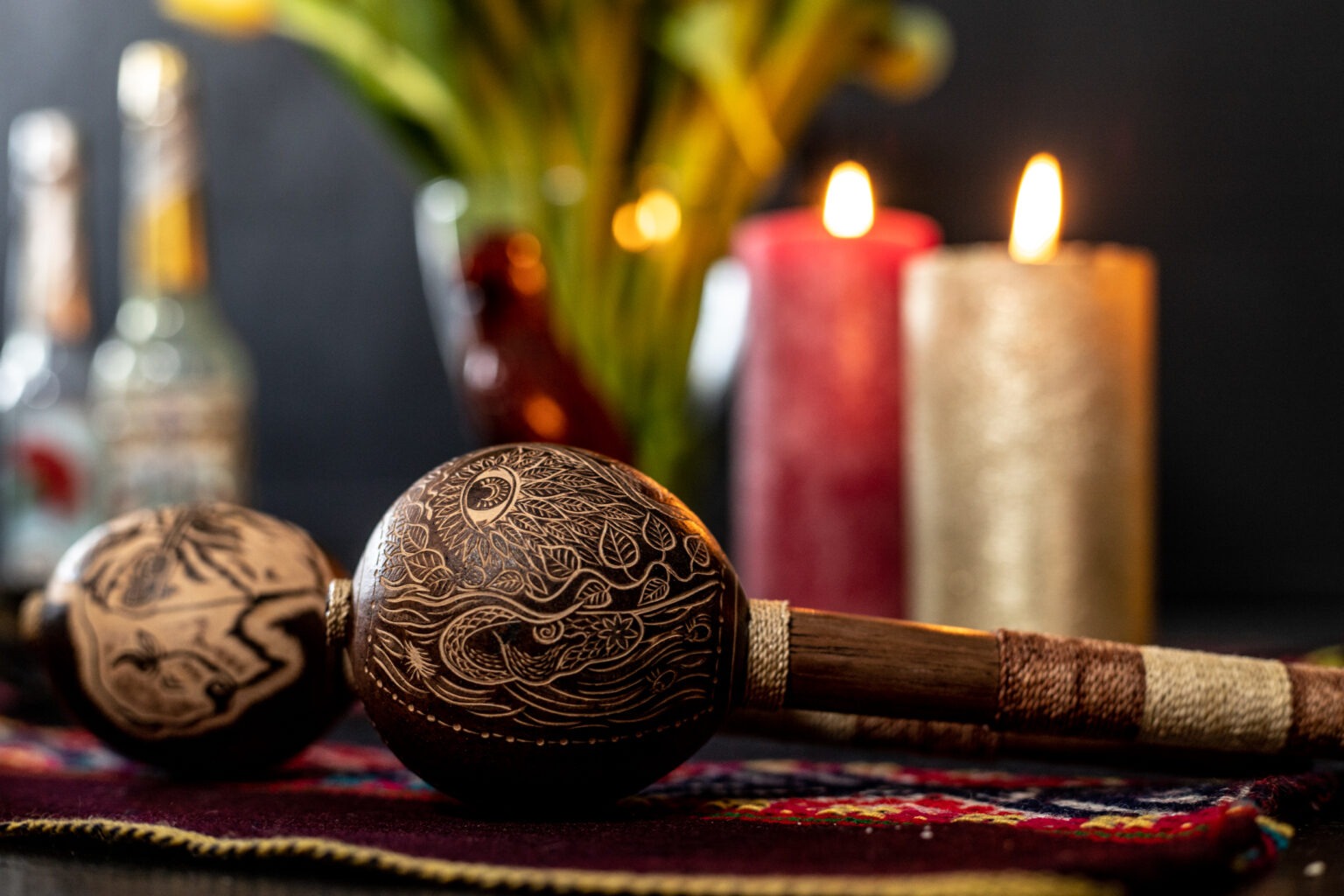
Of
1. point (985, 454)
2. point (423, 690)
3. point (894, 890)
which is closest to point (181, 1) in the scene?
point (985, 454)

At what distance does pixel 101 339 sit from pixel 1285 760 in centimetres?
133

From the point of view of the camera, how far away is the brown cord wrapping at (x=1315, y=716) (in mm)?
387

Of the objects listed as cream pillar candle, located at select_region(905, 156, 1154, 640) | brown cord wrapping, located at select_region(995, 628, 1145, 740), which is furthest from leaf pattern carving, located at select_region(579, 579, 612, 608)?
cream pillar candle, located at select_region(905, 156, 1154, 640)

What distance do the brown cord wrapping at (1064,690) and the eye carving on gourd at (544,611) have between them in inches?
3.4

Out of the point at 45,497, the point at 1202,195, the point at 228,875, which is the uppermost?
the point at 1202,195

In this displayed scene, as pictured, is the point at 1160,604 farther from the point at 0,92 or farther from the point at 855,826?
the point at 0,92

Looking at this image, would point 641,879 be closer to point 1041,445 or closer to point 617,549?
point 617,549

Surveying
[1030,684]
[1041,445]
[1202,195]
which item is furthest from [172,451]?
[1202,195]

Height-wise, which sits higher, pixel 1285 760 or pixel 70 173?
pixel 70 173

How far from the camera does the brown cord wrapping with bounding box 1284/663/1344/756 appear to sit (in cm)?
39

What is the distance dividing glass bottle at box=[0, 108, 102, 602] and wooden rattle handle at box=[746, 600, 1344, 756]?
2.56ft

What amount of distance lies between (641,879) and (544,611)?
0.09 meters

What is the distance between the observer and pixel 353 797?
402 millimetres

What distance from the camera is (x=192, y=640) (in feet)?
1.34
